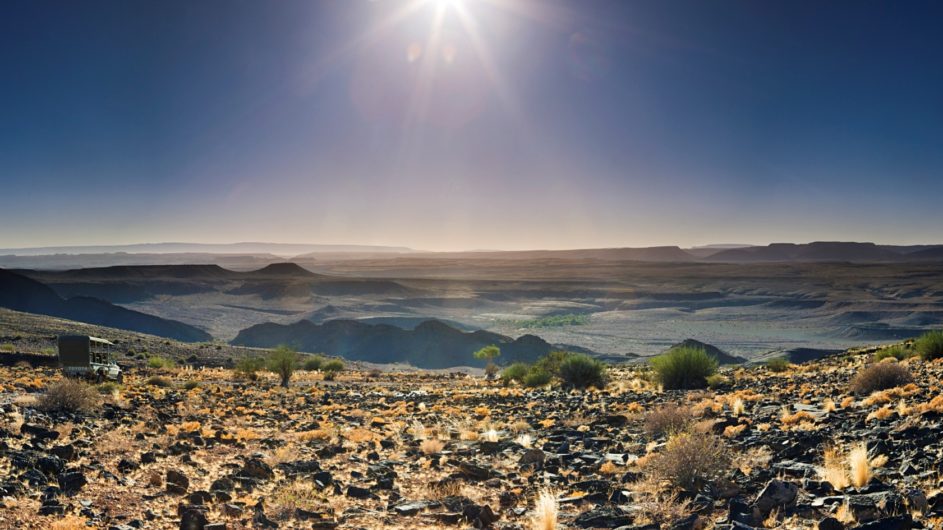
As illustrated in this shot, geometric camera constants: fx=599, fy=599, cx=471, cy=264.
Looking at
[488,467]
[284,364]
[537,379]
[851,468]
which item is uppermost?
[851,468]

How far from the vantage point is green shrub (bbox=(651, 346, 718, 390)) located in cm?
2603

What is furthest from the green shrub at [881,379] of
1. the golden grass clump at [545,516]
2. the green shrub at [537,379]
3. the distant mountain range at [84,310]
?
the distant mountain range at [84,310]

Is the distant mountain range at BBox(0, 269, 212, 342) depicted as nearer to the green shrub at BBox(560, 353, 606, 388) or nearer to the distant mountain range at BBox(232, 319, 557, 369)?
the distant mountain range at BBox(232, 319, 557, 369)

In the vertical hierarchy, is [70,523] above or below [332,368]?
above

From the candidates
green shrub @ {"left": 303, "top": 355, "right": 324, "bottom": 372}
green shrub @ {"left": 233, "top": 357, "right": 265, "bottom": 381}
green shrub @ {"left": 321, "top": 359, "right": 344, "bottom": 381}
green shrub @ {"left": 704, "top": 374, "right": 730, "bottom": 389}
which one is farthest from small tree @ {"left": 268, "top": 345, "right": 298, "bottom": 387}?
green shrub @ {"left": 704, "top": 374, "right": 730, "bottom": 389}

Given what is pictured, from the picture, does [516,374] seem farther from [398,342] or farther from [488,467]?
[398,342]

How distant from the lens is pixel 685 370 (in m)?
26.1

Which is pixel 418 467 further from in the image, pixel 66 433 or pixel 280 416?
pixel 280 416

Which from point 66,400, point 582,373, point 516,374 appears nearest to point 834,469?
point 66,400

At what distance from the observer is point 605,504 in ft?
29.2

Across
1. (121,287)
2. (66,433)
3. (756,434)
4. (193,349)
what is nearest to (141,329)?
(193,349)

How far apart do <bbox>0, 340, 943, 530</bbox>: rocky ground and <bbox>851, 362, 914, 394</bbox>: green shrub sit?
47 centimetres

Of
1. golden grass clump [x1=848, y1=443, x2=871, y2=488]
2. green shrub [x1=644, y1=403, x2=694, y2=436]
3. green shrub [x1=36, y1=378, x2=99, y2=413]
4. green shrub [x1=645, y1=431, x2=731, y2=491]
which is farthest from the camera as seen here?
green shrub [x1=36, y1=378, x2=99, y2=413]

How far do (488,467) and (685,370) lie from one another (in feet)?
55.5
